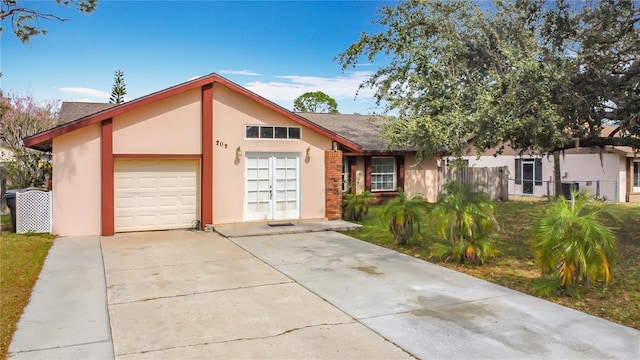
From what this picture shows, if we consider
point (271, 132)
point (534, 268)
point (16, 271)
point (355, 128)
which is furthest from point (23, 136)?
point (534, 268)

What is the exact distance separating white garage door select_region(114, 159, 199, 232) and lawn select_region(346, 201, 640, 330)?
4.74 meters

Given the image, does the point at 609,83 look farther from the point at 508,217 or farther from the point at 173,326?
the point at 173,326

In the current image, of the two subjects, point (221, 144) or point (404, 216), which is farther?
point (221, 144)

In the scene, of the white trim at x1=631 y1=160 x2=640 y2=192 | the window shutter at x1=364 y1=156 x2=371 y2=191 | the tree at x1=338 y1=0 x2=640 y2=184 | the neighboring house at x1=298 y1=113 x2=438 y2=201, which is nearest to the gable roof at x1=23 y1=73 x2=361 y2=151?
the tree at x1=338 y1=0 x2=640 y2=184

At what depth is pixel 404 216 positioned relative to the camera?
10344 mm

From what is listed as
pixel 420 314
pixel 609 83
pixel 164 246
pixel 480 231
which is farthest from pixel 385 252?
pixel 609 83

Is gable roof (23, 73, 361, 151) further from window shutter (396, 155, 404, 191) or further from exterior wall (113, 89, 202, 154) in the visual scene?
window shutter (396, 155, 404, 191)

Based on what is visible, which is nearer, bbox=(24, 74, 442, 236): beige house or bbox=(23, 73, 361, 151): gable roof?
bbox=(23, 73, 361, 151): gable roof

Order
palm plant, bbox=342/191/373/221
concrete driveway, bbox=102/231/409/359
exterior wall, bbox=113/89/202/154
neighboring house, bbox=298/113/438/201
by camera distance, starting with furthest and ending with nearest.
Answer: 1. neighboring house, bbox=298/113/438/201
2. palm plant, bbox=342/191/373/221
3. exterior wall, bbox=113/89/202/154
4. concrete driveway, bbox=102/231/409/359

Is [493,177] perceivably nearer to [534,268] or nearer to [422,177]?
[422,177]

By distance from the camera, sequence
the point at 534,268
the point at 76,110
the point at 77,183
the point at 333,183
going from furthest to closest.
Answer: the point at 76,110
the point at 333,183
the point at 77,183
the point at 534,268

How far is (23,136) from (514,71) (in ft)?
62.7

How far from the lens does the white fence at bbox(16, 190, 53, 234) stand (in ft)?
37.7

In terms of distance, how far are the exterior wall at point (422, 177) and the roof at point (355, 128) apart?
111 cm
